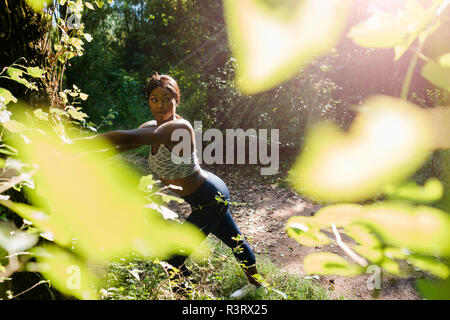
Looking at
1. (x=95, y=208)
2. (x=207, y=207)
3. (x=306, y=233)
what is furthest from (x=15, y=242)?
(x=207, y=207)

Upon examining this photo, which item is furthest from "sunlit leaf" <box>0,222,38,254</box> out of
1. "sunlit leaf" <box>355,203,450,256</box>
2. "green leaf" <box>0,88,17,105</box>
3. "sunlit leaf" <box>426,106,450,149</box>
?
"sunlit leaf" <box>426,106,450,149</box>

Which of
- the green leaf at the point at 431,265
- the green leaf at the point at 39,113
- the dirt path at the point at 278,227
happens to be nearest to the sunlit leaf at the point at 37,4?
the green leaf at the point at 39,113

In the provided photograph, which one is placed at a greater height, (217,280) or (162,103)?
(162,103)

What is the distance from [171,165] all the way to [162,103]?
54cm

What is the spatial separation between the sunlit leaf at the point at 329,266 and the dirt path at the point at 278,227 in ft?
5.87

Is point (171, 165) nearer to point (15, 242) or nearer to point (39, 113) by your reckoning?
point (39, 113)

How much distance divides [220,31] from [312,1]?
28.8ft

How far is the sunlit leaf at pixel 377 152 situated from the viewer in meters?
0.52

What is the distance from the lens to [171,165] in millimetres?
2264

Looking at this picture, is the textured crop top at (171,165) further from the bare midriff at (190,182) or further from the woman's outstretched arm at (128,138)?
the woman's outstretched arm at (128,138)

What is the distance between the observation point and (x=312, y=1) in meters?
0.99

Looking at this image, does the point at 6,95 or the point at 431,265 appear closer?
the point at 431,265
